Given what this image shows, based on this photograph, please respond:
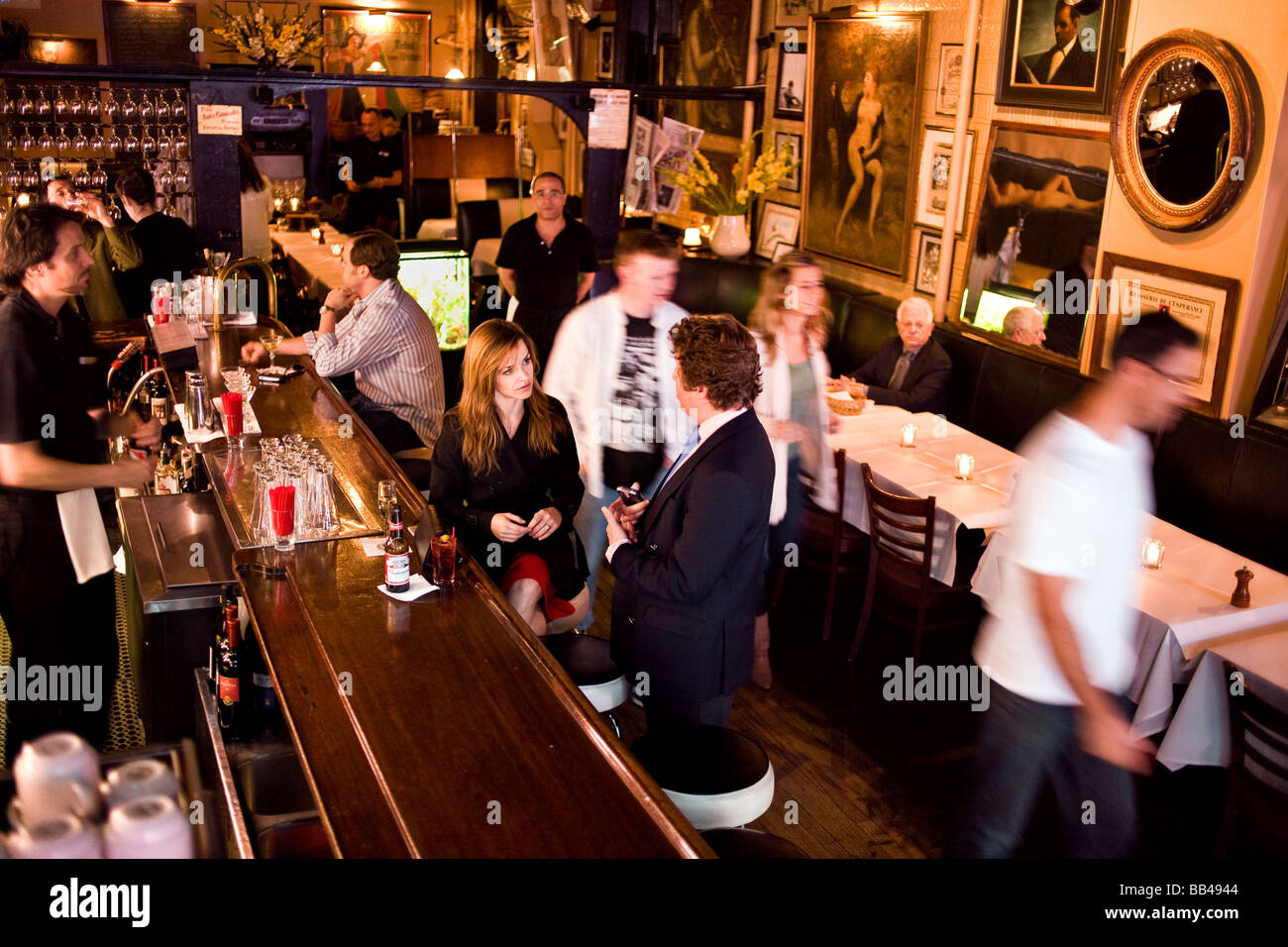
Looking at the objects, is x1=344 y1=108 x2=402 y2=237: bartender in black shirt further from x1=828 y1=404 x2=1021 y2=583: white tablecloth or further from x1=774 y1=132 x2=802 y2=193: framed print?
x1=828 y1=404 x2=1021 y2=583: white tablecloth

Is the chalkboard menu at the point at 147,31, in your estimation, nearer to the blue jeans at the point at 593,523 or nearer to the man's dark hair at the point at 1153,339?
the blue jeans at the point at 593,523

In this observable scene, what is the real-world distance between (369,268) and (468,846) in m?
3.41

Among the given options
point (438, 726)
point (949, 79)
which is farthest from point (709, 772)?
point (949, 79)

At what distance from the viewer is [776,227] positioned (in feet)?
28.2

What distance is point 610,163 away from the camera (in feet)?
26.6

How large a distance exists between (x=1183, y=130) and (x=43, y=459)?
476 cm

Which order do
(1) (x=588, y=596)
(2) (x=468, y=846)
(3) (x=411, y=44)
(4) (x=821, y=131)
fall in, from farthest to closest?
(3) (x=411, y=44)
(4) (x=821, y=131)
(1) (x=588, y=596)
(2) (x=468, y=846)

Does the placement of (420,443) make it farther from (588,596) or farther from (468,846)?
(468,846)

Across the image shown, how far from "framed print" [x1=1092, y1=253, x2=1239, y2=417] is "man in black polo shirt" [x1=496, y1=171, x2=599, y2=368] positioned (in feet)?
10.1

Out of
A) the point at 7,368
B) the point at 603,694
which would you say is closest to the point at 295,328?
the point at 7,368

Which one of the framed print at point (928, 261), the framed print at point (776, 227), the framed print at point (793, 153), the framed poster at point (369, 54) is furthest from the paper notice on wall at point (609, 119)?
the framed poster at point (369, 54)

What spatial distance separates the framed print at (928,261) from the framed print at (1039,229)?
1.26 feet

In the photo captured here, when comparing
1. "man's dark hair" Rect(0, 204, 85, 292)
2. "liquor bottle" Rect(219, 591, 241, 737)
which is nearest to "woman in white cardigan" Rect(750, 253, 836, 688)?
"liquor bottle" Rect(219, 591, 241, 737)

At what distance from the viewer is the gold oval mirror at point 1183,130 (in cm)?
476
